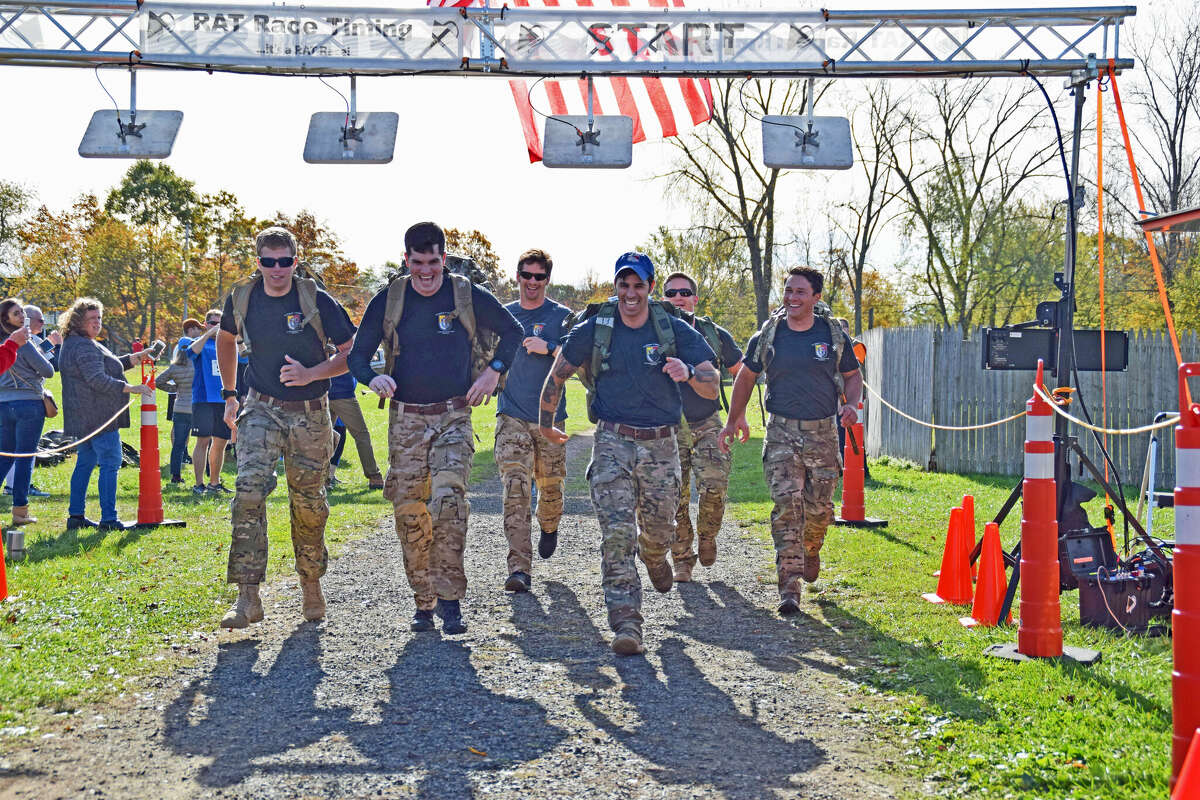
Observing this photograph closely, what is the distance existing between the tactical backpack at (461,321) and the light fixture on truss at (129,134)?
604 centimetres

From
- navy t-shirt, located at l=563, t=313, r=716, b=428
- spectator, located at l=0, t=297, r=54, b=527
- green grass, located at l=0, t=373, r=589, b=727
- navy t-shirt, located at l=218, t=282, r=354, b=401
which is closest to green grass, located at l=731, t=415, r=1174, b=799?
navy t-shirt, located at l=563, t=313, r=716, b=428

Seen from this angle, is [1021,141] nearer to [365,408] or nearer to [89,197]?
[365,408]

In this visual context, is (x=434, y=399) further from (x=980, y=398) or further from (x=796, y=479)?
(x=980, y=398)

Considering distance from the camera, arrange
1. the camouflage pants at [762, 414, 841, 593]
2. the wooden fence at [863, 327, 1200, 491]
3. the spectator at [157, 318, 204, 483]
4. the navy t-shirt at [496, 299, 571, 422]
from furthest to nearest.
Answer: the wooden fence at [863, 327, 1200, 491]
the spectator at [157, 318, 204, 483]
the navy t-shirt at [496, 299, 571, 422]
the camouflage pants at [762, 414, 841, 593]

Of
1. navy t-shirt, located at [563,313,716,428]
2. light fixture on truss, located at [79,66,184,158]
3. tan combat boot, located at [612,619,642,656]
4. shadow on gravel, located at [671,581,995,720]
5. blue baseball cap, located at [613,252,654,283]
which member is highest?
light fixture on truss, located at [79,66,184,158]

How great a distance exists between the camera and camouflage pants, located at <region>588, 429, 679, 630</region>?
20.4ft

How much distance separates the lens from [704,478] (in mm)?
8383

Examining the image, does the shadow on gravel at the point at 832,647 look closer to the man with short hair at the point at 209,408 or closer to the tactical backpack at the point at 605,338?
the tactical backpack at the point at 605,338

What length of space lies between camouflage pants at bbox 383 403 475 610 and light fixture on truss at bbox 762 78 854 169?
244 inches

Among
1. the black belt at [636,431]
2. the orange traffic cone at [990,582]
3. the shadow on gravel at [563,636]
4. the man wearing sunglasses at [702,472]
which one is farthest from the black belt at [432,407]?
A: the orange traffic cone at [990,582]

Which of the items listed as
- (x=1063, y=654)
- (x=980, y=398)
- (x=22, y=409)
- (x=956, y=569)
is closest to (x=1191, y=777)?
(x=1063, y=654)

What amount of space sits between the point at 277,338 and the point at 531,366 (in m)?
2.13

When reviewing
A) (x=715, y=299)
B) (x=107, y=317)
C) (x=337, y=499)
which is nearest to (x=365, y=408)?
(x=715, y=299)

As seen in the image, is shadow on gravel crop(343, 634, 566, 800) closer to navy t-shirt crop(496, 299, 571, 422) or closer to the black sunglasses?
the black sunglasses
